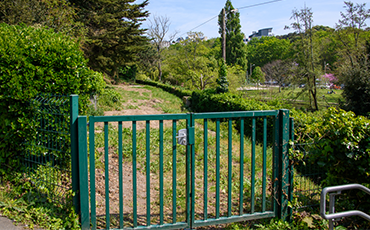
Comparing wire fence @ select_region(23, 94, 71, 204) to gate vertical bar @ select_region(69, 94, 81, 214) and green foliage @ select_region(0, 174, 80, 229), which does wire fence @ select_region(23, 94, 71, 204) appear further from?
gate vertical bar @ select_region(69, 94, 81, 214)

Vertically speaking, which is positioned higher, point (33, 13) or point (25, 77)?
point (33, 13)

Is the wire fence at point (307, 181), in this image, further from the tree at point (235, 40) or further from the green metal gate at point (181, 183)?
the tree at point (235, 40)

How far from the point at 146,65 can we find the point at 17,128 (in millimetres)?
42126

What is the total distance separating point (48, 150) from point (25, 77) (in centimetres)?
113

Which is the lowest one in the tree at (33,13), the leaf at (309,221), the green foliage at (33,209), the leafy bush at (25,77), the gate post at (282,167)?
the leaf at (309,221)

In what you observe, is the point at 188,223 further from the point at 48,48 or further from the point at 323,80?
the point at 323,80

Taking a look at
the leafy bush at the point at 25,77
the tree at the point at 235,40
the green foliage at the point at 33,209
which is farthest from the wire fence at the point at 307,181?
the tree at the point at 235,40

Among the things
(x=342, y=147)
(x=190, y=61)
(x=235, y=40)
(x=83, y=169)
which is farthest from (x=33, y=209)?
(x=235, y=40)

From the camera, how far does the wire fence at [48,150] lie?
Result: 10.8 feet

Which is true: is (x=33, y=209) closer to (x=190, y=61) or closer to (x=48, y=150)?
(x=48, y=150)

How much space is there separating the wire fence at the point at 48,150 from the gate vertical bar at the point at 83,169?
1.67 feet

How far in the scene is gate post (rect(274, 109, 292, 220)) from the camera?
313 centimetres

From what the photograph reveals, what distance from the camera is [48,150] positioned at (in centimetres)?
347

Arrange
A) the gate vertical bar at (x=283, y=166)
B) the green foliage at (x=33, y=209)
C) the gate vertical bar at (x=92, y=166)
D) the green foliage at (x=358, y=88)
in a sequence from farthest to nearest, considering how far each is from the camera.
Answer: the green foliage at (x=358, y=88), the gate vertical bar at (x=283, y=166), the green foliage at (x=33, y=209), the gate vertical bar at (x=92, y=166)
